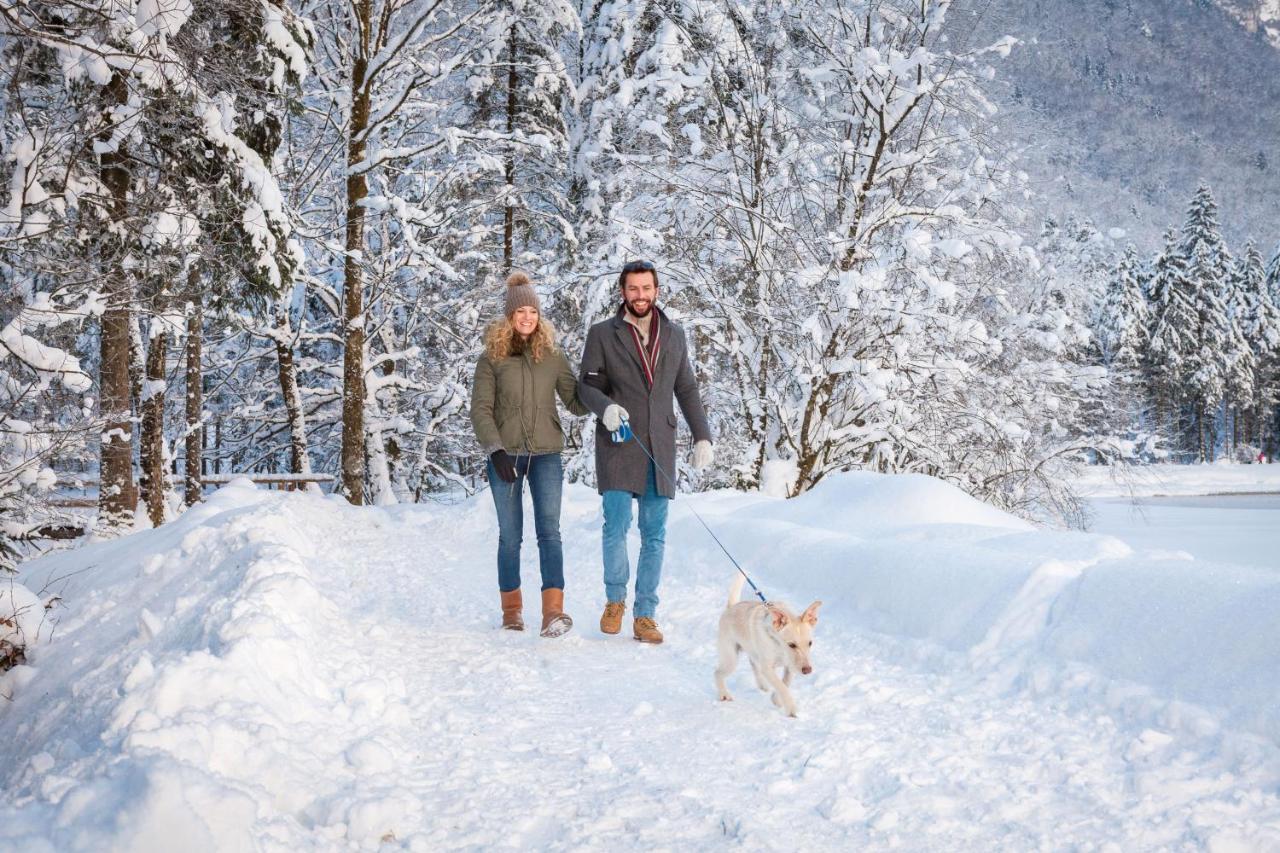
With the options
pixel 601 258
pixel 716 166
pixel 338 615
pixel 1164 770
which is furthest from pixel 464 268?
pixel 1164 770

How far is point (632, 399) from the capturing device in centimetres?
543

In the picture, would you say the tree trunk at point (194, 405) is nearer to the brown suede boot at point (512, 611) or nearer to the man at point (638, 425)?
the brown suede boot at point (512, 611)

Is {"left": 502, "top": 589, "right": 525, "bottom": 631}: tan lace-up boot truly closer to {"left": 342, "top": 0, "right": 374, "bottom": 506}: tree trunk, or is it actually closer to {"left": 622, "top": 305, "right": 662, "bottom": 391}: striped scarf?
{"left": 622, "top": 305, "right": 662, "bottom": 391}: striped scarf

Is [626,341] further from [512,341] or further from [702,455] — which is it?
[702,455]

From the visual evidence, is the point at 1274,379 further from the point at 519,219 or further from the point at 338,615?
the point at 338,615

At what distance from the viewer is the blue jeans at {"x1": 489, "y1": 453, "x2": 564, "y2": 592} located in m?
5.59

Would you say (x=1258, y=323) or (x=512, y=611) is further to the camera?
(x=1258, y=323)

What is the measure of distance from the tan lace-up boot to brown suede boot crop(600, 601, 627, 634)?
22.4 inches

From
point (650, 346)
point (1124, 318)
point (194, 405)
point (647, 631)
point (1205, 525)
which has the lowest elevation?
point (1205, 525)

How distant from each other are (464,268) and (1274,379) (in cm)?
6166

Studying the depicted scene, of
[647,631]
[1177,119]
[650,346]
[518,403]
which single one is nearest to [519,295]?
[518,403]

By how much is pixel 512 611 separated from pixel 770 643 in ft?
7.13

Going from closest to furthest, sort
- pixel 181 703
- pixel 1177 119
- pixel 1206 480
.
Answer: pixel 181 703, pixel 1206 480, pixel 1177 119

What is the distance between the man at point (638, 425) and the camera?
5.36m
